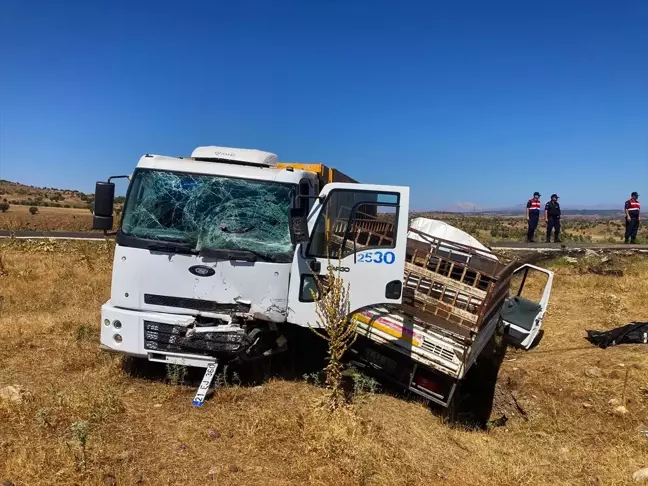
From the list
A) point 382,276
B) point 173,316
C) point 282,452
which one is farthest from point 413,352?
point 173,316

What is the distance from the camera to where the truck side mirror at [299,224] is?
5027mm

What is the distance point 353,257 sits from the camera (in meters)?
5.30

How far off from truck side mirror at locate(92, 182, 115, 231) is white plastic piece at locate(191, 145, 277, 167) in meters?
1.05

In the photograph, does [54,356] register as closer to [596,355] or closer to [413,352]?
[413,352]

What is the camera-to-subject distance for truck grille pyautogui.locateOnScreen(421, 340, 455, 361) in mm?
5543

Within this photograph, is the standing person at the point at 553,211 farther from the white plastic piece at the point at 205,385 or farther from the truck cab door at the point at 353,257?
the white plastic piece at the point at 205,385

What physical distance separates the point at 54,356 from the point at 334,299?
396 centimetres

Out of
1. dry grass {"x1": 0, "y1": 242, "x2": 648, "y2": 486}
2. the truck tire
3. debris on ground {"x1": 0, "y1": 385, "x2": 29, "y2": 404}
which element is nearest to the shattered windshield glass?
dry grass {"x1": 0, "y1": 242, "x2": 648, "y2": 486}

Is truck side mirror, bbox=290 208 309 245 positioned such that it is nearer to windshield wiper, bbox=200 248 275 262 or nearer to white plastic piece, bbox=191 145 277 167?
windshield wiper, bbox=200 248 275 262

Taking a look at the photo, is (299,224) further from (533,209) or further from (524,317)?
(533,209)

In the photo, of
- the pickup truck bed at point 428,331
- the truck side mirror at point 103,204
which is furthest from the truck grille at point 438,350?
the truck side mirror at point 103,204

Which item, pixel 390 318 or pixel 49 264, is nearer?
pixel 390 318

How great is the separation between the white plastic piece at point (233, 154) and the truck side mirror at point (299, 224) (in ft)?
3.85

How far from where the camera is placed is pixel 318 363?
21.4 ft
